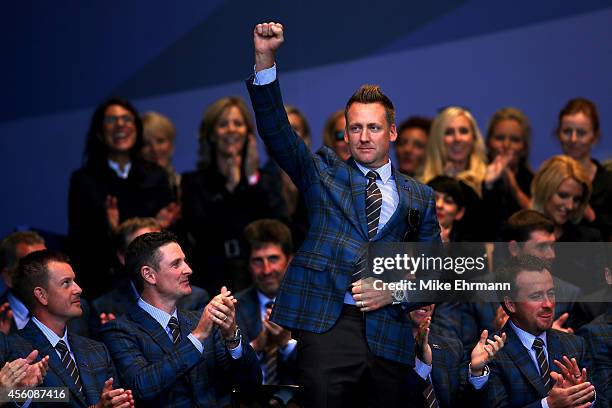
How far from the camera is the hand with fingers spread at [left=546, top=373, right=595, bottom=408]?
15.4 feet

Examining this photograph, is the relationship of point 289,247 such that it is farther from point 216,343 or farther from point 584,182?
point 584,182

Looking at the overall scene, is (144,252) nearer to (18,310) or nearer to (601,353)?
(18,310)

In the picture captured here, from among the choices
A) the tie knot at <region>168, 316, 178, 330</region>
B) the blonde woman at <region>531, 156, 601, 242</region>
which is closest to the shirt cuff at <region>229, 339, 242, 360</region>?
the tie knot at <region>168, 316, 178, 330</region>

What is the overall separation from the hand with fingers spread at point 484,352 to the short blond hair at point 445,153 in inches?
63.0

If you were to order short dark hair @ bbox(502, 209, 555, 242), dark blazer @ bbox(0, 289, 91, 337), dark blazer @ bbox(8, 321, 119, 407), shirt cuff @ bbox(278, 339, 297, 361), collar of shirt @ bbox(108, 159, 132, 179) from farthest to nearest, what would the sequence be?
1. collar of shirt @ bbox(108, 159, 132, 179)
2. short dark hair @ bbox(502, 209, 555, 242)
3. shirt cuff @ bbox(278, 339, 297, 361)
4. dark blazer @ bbox(0, 289, 91, 337)
5. dark blazer @ bbox(8, 321, 119, 407)

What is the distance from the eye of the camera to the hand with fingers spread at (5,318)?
5258 millimetres

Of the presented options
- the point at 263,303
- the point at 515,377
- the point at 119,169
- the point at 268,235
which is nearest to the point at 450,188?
the point at 268,235

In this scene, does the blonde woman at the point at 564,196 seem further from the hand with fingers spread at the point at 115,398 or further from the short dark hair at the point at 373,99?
the hand with fingers spread at the point at 115,398

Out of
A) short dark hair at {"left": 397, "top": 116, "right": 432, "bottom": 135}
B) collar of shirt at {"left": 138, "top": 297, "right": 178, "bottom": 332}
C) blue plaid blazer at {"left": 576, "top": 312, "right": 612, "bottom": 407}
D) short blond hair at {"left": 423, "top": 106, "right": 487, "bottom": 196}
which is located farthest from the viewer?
short dark hair at {"left": 397, "top": 116, "right": 432, "bottom": 135}

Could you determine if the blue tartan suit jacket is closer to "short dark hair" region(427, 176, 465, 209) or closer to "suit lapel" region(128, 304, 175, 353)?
"suit lapel" region(128, 304, 175, 353)

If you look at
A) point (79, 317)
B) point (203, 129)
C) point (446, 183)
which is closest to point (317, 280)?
point (79, 317)

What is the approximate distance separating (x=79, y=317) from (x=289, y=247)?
3.25ft

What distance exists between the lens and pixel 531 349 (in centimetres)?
494

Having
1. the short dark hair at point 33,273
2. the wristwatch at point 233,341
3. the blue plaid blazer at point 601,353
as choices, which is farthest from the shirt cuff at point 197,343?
the blue plaid blazer at point 601,353
